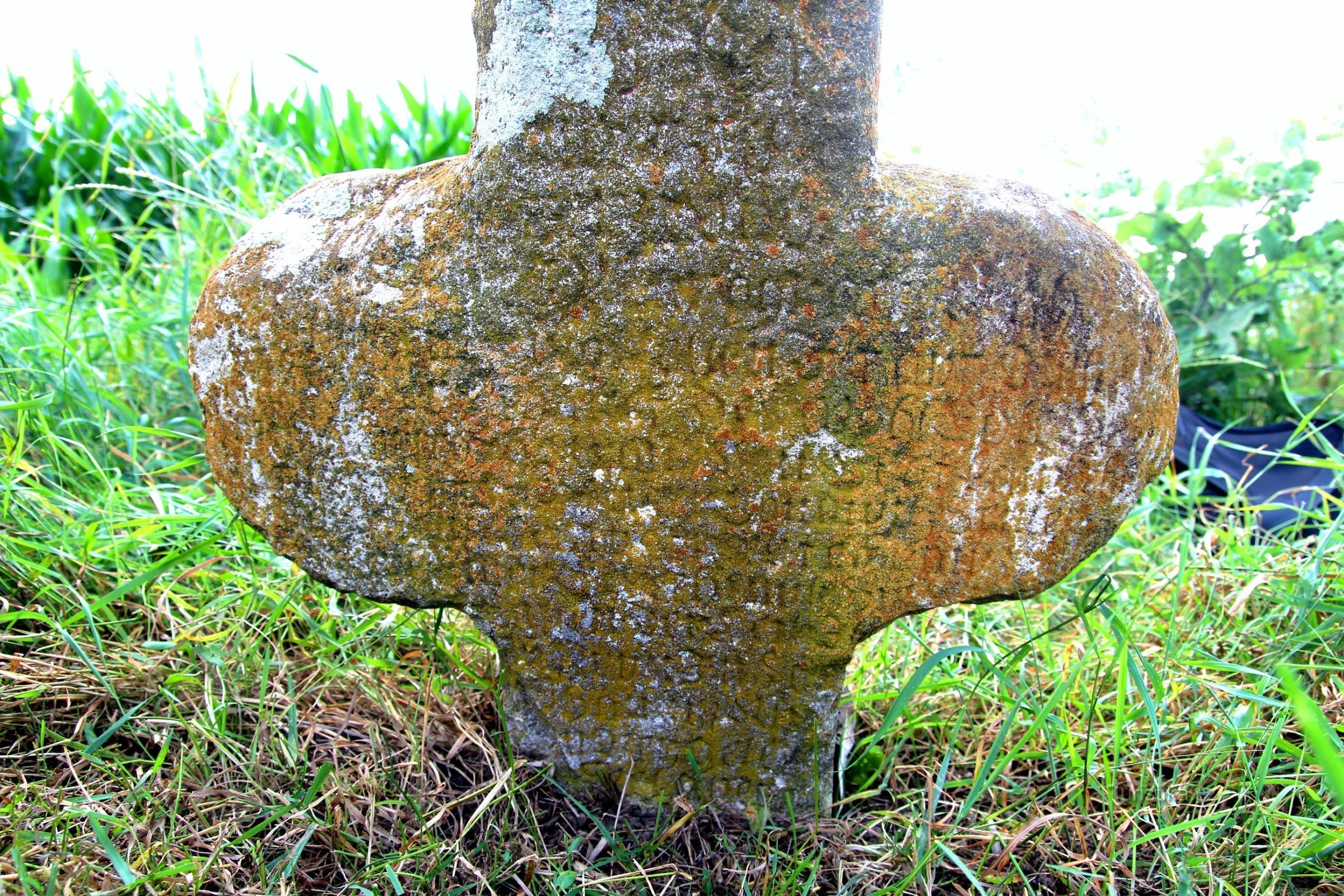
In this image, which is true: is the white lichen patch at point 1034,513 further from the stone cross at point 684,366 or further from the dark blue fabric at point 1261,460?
the dark blue fabric at point 1261,460

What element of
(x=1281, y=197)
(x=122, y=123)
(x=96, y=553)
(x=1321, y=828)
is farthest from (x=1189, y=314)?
(x=122, y=123)

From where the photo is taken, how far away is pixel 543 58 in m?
1.15

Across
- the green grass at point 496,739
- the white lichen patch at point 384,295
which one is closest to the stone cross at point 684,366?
the white lichen patch at point 384,295

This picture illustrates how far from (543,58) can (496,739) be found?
1.09m

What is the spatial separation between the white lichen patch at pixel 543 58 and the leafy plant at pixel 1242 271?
241 centimetres

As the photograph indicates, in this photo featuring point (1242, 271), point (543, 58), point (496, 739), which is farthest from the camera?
point (1242, 271)

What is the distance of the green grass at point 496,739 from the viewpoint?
1306 millimetres

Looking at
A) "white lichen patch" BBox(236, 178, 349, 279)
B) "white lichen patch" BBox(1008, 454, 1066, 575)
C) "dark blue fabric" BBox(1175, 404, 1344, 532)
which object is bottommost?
"dark blue fabric" BBox(1175, 404, 1344, 532)

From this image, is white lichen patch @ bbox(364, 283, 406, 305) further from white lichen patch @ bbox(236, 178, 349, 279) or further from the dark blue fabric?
the dark blue fabric

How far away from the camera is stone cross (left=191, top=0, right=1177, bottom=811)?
116 cm

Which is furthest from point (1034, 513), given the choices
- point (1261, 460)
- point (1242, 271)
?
point (1242, 271)

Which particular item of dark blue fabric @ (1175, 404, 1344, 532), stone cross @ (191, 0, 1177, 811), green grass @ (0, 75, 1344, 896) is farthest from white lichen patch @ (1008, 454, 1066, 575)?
dark blue fabric @ (1175, 404, 1344, 532)

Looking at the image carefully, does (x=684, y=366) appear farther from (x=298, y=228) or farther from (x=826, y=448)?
(x=298, y=228)

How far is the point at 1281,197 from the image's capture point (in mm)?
2924
